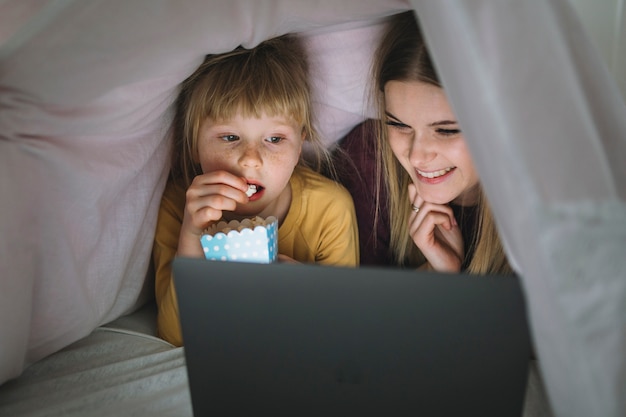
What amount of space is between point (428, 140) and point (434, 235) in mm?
247

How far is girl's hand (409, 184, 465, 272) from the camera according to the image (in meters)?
1.19

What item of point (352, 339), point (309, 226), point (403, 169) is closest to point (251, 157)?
point (309, 226)

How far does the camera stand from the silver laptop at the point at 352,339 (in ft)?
2.15

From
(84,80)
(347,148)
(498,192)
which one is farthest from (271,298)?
(347,148)

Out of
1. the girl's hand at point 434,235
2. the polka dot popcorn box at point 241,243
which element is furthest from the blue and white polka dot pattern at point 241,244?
the girl's hand at point 434,235

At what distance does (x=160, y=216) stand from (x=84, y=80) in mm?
443

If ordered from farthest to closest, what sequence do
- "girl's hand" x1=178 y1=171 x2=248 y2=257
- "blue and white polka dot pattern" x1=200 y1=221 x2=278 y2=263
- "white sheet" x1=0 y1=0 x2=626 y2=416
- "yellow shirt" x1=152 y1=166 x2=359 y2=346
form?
1. "yellow shirt" x1=152 y1=166 x2=359 y2=346
2. "girl's hand" x1=178 y1=171 x2=248 y2=257
3. "blue and white polka dot pattern" x1=200 y1=221 x2=278 y2=263
4. "white sheet" x1=0 y1=0 x2=626 y2=416

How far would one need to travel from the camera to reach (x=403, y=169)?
1288 mm

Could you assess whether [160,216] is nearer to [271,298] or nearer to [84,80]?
[84,80]

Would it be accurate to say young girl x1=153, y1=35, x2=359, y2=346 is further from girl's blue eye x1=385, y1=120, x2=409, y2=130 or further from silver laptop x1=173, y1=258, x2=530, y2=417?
silver laptop x1=173, y1=258, x2=530, y2=417

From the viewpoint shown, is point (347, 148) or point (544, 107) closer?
point (544, 107)

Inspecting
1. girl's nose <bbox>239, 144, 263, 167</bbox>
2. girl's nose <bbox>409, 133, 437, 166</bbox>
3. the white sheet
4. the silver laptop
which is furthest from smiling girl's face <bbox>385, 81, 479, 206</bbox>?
the silver laptop

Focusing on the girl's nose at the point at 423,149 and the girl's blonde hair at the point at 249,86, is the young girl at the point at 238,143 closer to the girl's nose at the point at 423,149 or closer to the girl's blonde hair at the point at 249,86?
the girl's blonde hair at the point at 249,86

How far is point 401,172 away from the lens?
1.29 meters
